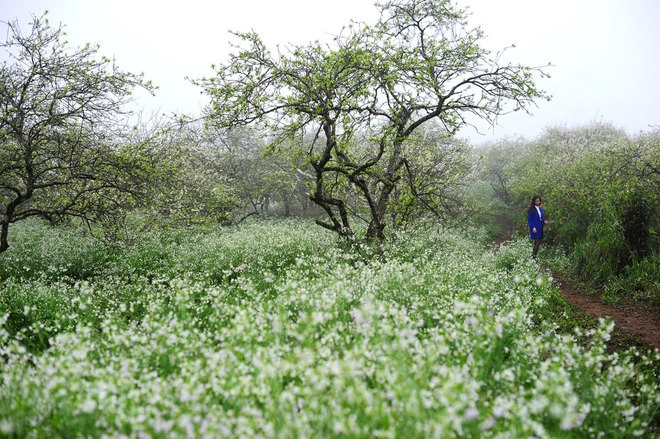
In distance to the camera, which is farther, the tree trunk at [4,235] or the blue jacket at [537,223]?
the blue jacket at [537,223]

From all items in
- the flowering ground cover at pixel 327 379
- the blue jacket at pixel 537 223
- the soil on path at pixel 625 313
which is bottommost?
the soil on path at pixel 625 313

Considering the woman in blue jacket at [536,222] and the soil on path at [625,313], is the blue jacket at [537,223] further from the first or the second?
the soil on path at [625,313]

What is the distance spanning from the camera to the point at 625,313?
27.9 ft

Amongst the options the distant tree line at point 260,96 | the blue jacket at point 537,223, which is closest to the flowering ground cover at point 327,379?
the distant tree line at point 260,96

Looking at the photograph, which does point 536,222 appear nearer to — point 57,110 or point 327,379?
point 327,379

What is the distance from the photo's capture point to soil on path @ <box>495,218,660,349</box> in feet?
23.7

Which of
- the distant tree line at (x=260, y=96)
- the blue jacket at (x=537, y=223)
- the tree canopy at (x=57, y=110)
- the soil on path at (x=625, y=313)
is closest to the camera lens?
the soil on path at (x=625, y=313)

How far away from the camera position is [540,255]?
52.0 ft

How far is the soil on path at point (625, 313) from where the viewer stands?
722 centimetres

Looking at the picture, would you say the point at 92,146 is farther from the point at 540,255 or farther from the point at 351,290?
the point at 540,255

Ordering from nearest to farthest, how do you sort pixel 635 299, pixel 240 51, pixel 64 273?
1. pixel 635 299
2. pixel 240 51
3. pixel 64 273

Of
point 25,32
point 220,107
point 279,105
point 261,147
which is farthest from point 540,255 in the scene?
point 261,147

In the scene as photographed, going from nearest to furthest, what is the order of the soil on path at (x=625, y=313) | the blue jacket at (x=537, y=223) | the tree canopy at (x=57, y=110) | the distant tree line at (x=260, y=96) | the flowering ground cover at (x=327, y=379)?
the flowering ground cover at (x=327, y=379)
the soil on path at (x=625, y=313)
the tree canopy at (x=57, y=110)
the distant tree line at (x=260, y=96)
the blue jacket at (x=537, y=223)

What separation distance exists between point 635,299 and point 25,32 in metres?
16.5
